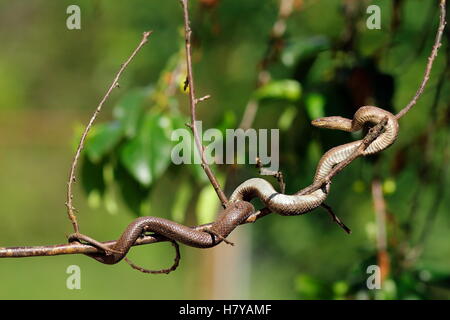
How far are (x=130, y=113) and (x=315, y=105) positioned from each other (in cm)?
47

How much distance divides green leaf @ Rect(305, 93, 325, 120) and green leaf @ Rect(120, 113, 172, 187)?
0.37 metres

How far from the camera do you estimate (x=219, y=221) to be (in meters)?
0.95

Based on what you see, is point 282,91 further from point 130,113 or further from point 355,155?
point 355,155

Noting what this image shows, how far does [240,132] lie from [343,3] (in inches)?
21.6

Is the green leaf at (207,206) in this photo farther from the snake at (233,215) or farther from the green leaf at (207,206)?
the snake at (233,215)

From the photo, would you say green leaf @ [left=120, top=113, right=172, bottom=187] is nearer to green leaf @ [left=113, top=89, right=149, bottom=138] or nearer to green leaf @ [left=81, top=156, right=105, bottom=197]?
green leaf @ [left=113, top=89, right=149, bottom=138]

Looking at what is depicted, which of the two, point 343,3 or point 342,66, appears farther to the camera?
point 343,3

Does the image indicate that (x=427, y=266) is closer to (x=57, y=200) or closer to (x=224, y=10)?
(x=224, y=10)

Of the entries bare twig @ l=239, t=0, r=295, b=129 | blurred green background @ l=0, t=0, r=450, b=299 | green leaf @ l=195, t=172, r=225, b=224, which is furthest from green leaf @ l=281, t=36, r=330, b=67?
green leaf @ l=195, t=172, r=225, b=224

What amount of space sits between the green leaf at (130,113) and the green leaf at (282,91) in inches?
13.0

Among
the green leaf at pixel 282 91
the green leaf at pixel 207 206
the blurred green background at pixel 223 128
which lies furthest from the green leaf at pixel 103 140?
the green leaf at pixel 282 91

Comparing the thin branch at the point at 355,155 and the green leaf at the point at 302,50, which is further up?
the green leaf at the point at 302,50

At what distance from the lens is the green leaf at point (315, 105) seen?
1.77m

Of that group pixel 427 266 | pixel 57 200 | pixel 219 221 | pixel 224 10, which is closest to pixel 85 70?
pixel 57 200
